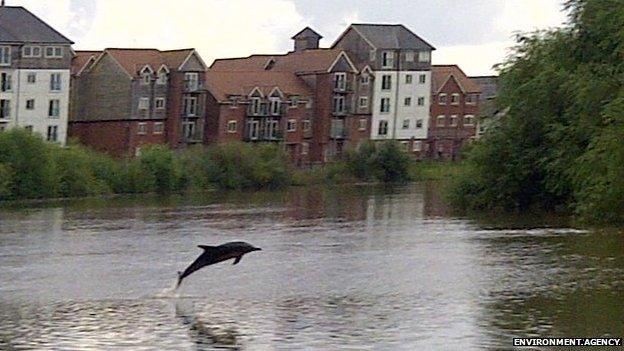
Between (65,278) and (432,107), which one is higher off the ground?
(432,107)

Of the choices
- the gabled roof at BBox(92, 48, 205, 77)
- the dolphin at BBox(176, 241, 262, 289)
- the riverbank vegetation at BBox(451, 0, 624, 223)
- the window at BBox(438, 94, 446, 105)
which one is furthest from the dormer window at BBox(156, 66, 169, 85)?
the dolphin at BBox(176, 241, 262, 289)

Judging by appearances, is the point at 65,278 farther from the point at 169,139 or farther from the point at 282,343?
the point at 169,139

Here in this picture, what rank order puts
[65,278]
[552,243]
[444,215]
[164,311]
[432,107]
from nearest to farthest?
[164,311] → [65,278] → [552,243] → [444,215] → [432,107]

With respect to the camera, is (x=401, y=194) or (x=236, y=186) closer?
(x=401, y=194)

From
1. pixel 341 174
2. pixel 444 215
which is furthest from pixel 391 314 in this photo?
pixel 341 174

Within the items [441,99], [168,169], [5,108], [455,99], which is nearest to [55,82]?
[5,108]

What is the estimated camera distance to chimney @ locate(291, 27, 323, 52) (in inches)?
4584

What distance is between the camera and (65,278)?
30344mm

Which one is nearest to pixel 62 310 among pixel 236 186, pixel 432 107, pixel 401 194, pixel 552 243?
pixel 552 243

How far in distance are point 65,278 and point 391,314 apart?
30.9 feet

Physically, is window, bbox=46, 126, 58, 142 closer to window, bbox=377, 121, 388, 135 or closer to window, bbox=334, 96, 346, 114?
window, bbox=334, 96, 346, 114

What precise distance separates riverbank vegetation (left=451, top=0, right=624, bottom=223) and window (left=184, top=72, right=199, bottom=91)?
4284 centimetres

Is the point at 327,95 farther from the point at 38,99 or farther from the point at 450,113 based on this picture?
the point at 38,99

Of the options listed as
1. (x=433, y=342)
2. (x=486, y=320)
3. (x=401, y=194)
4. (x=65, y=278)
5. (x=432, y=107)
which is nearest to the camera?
(x=433, y=342)
